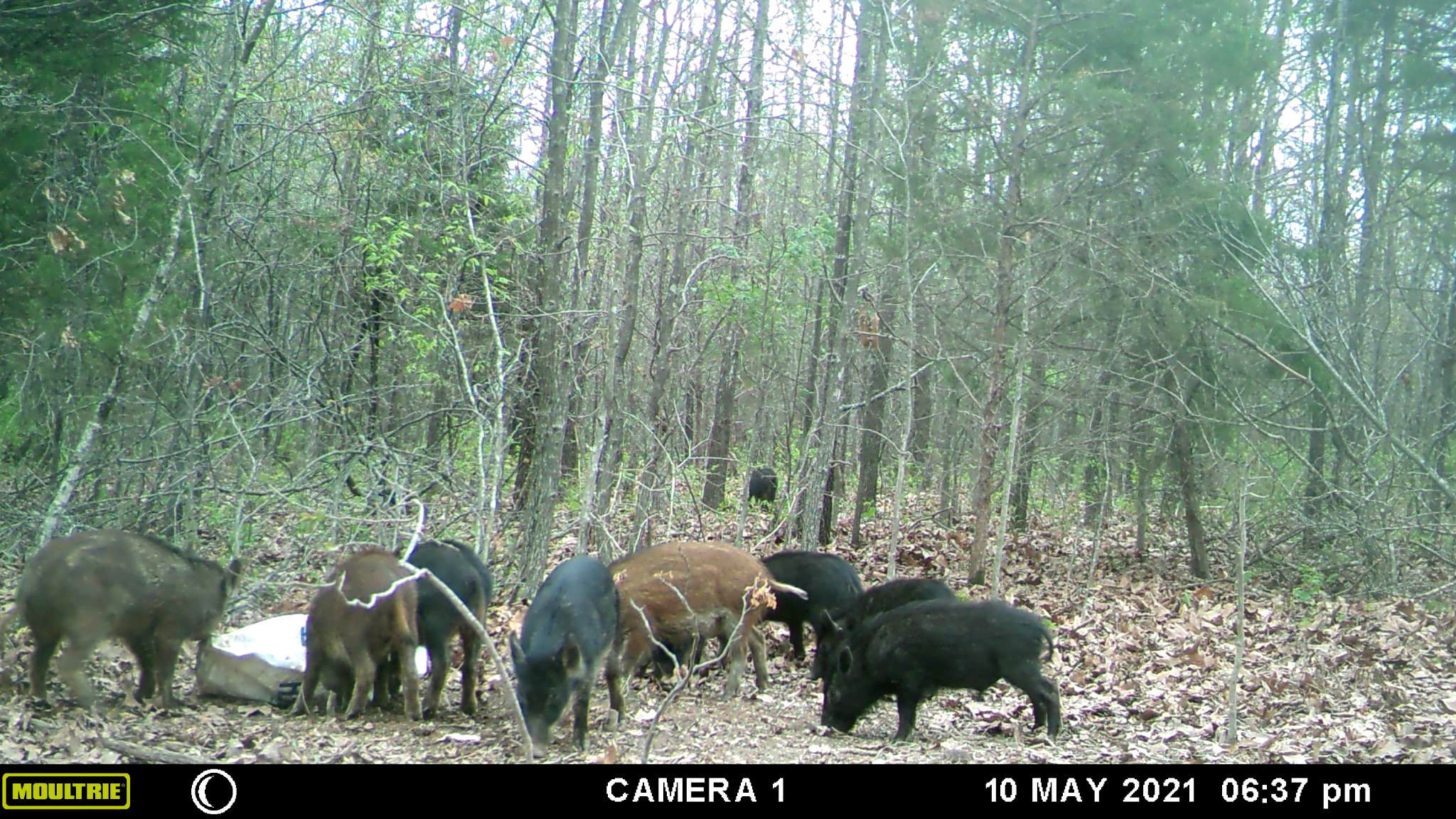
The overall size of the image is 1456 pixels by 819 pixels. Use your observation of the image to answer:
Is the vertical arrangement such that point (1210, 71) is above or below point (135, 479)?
above

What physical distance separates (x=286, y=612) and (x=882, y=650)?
5.74 metres

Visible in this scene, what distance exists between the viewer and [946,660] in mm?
8156

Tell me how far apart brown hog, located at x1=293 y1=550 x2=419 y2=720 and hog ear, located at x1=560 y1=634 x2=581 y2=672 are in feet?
4.38

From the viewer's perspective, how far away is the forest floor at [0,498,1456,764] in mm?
7055

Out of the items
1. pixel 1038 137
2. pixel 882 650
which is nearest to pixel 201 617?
pixel 882 650

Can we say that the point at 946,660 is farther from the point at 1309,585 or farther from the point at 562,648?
the point at 1309,585

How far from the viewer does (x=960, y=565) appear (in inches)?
623

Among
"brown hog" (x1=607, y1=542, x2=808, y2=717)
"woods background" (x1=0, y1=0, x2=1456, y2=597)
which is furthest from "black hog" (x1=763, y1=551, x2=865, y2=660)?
"woods background" (x1=0, y1=0, x2=1456, y2=597)

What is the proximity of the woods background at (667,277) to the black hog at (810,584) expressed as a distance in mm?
1484

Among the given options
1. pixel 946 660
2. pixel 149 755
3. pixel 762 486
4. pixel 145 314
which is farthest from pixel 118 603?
pixel 762 486
